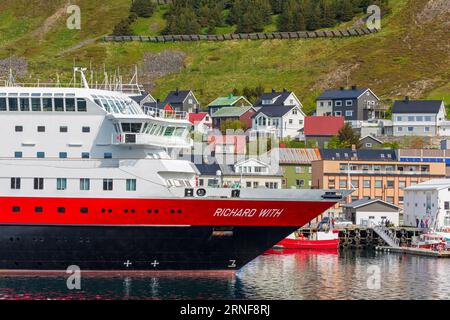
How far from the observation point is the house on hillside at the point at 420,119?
13525cm

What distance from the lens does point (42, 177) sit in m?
50.7

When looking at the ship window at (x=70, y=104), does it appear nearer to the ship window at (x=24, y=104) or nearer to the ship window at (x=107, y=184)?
the ship window at (x=24, y=104)

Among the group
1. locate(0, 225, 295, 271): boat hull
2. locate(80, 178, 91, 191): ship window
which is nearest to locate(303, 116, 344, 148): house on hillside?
locate(0, 225, 295, 271): boat hull

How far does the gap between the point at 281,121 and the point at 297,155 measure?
1088 inches

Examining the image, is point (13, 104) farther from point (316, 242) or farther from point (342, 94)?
point (342, 94)

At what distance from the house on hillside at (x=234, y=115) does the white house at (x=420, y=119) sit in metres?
20.7

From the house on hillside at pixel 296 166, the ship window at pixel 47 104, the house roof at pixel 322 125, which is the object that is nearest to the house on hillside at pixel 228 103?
the house roof at pixel 322 125

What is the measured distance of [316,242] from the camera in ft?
280

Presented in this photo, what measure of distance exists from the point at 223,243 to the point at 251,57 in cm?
12989

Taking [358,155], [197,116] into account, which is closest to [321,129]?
[197,116]

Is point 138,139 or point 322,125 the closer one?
point 138,139
